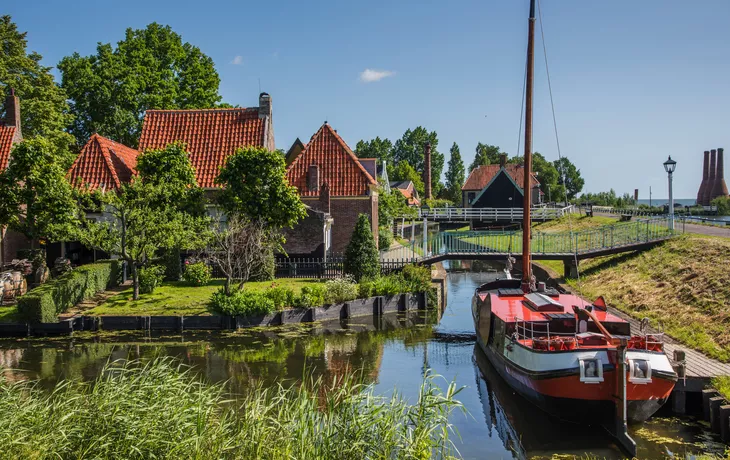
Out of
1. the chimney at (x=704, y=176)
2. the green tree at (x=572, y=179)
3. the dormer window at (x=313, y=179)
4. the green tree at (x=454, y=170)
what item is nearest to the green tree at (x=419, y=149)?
the green tree at (x=454, y=170)

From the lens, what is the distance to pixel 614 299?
2442 cm

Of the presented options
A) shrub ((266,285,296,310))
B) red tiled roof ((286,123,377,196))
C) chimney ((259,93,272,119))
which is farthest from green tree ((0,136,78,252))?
chimney ((259,93,272,119))

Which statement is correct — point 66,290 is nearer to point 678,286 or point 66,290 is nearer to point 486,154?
point 678,286

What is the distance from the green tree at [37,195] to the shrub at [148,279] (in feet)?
10.5

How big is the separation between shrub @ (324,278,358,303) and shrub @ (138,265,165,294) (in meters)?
7.10

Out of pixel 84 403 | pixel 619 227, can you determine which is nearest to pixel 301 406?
pixel 84 403

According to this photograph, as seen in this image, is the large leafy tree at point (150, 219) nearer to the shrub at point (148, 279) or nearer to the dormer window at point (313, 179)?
the shrub at point (148, 279)

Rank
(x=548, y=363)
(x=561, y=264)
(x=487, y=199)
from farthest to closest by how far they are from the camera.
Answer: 1. (x=487, y=199)
2. (x=561, y=264)
3. (x=548, y=363)

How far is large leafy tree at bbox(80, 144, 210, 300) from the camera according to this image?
80.2ft

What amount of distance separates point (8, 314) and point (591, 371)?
20.0m

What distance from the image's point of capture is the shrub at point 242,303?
899 inches

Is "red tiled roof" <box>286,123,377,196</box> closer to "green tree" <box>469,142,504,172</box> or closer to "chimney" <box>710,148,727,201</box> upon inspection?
"chimney" <box>710,148,727,201</box>

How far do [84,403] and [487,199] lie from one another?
188 ft

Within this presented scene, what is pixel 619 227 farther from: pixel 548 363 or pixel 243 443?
pixel 243 443
